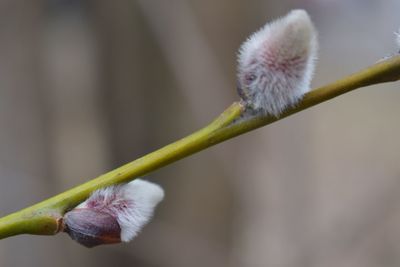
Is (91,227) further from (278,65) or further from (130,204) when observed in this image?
(278,65)

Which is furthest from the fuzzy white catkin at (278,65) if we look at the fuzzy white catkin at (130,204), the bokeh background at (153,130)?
the bokeh background at (153,130)

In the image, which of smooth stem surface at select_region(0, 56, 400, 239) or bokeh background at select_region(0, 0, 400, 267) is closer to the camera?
smooth stem surface at select_region(0, 56, 400, 239)

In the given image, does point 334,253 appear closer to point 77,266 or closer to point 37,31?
point 77,266

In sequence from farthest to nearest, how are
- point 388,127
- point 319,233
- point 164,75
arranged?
point 388,127 < point 319,233 < point 164,75

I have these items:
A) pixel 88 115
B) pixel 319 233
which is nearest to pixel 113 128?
pixel 88 115

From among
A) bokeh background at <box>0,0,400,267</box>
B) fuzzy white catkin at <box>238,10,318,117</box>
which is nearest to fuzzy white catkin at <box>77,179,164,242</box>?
fuzzy white catkin at <box>238,10,318,117</box>

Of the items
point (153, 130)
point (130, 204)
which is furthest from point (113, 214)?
point (153, 130)

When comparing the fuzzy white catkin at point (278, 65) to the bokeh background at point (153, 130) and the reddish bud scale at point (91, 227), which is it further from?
the bokeh background at point (153, 130)

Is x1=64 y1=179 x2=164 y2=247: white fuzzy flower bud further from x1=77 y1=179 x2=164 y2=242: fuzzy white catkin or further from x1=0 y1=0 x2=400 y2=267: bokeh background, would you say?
x1=0 y1=0 x2=400 y2=267: bokeh background
